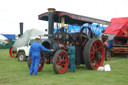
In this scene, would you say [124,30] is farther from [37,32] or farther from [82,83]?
[82,83]

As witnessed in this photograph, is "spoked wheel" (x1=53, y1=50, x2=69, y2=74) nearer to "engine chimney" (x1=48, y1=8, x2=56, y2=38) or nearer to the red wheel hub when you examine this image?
the red wheel hub

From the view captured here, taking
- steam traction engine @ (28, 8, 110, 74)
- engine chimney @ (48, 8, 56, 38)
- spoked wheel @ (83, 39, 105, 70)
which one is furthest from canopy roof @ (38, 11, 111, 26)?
spoked wheel @ (83, 39, 105, 70)

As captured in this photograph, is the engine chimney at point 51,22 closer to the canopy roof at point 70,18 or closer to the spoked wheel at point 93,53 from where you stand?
the canopy roof at point 70,18

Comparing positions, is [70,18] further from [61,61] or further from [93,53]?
[61,61]

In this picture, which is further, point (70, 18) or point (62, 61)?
point (70, 18)

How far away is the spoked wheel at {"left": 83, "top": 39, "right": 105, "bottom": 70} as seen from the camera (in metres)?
7.74

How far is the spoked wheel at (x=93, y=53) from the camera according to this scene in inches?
305

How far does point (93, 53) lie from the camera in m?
8.25

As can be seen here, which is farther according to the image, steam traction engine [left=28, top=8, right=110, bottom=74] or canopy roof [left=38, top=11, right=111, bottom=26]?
canopy roof [left=38, top=11, right=111, bottom=26]

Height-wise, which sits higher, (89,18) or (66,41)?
(89,18)

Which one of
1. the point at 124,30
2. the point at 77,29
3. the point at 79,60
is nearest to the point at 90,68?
the point at 79,60

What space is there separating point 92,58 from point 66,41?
1.42 m

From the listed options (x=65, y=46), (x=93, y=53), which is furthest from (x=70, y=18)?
(x=93, y=53)

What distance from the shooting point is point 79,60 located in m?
8.21
